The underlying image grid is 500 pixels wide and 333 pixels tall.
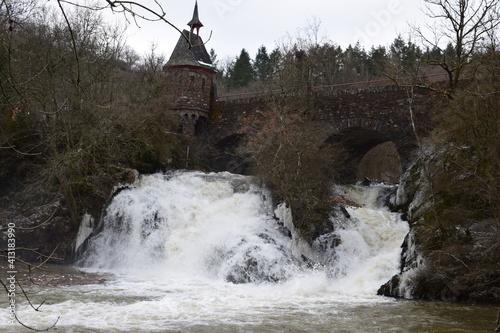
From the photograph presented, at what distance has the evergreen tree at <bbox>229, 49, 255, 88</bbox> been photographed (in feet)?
173

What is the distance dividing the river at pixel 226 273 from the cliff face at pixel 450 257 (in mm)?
645

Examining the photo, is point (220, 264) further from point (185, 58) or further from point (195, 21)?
point (195, 21)

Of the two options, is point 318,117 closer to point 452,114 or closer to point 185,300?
point 452,114

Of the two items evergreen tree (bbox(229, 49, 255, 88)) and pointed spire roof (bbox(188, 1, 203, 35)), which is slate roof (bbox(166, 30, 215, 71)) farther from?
evergreen tree (bbox(229, 49, 255, 88))

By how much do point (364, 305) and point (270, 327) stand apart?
3092 millimetres

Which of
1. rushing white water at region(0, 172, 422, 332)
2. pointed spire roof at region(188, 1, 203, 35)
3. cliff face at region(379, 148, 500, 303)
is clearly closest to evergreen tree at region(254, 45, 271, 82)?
pointed spire roof at region(188, 1, 203, 35)

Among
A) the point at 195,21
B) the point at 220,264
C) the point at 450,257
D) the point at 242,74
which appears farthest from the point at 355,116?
the point at 242,74

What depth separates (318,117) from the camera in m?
23.0

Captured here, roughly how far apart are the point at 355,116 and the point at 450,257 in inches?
481

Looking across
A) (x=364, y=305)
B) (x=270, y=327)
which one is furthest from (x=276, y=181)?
(x=270, y=327)

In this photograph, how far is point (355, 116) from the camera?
72.4 feet

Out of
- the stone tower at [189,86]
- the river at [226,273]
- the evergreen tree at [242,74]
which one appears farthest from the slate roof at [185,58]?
the evergreen tree at [242,74]

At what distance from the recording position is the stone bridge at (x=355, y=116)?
20.5 metres

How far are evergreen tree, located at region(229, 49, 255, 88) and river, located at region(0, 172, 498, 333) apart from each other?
33.9 metres
